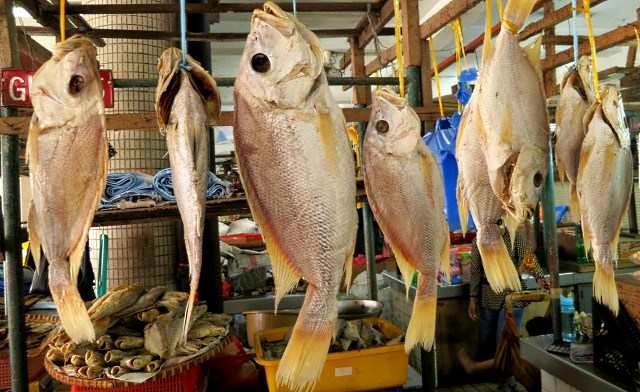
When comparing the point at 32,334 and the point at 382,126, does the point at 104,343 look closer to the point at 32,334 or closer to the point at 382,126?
the point at 32,334

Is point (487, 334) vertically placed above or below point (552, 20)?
below

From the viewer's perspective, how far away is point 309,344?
122cm

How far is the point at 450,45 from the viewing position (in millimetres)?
9227

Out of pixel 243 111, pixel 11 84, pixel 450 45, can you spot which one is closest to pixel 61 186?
pixel 243 111

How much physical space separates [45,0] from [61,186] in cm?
199

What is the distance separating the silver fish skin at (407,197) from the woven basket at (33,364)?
300 cm

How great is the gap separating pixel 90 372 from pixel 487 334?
4476mm

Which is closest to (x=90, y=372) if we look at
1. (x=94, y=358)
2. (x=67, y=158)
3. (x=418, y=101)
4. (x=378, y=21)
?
(x=94, y=358)

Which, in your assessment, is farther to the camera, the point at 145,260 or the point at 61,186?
the point at 145,260

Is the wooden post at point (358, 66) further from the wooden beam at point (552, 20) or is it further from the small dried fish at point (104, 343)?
the small dried fish at point (104, 343)

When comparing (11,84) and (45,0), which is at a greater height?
(45,0)

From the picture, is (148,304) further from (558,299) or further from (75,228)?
(558,299)

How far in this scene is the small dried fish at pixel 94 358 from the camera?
241 cm

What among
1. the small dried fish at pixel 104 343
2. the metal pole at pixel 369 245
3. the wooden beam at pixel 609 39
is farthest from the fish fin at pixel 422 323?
the wooden beam at pixel 609 39
